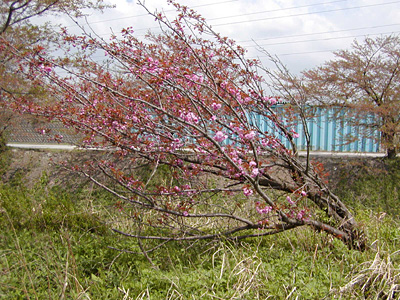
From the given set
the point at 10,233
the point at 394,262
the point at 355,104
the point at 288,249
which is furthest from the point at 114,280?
the point at 355,104

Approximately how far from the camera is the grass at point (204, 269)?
2773 millimetres

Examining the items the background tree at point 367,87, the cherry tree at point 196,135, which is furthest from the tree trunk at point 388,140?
the cherry tree at point 196,135

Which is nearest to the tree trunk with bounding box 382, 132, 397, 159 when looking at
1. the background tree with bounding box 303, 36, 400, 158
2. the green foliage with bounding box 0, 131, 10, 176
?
the background tree with bounding box 303, 36, 400, 158

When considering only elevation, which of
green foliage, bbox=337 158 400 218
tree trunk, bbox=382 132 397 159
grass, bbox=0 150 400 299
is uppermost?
tree trunk, bbox=382 132 397 159

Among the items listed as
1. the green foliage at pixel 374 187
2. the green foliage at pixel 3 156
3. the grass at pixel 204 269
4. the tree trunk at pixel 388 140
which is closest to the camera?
the grass at pixel 204 269

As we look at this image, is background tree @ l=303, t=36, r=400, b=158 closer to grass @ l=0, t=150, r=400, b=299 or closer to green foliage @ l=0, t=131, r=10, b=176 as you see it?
grass @ l=0, t=150, r=400, b=299

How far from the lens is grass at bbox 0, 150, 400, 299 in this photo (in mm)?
2773

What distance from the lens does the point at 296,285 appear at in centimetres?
279

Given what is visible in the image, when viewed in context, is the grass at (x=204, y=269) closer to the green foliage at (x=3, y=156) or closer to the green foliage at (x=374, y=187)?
the green foliage at (x=374, y=187)

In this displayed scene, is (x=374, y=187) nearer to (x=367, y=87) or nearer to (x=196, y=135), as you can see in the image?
(x=367, y=87)

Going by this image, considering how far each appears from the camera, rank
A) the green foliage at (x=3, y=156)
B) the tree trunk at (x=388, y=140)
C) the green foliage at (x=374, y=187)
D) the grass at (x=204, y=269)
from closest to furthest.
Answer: the grass at (x=204, y=269), the green foliage at (x=374, y=187), the tree trunk at (x=388, y=140), the green foliage at (x=3, y=156)

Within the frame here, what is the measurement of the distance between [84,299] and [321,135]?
11266 mm

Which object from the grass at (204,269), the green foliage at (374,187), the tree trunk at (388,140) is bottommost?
the grass at (204,269)

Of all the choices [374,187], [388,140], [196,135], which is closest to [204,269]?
[196,135]
